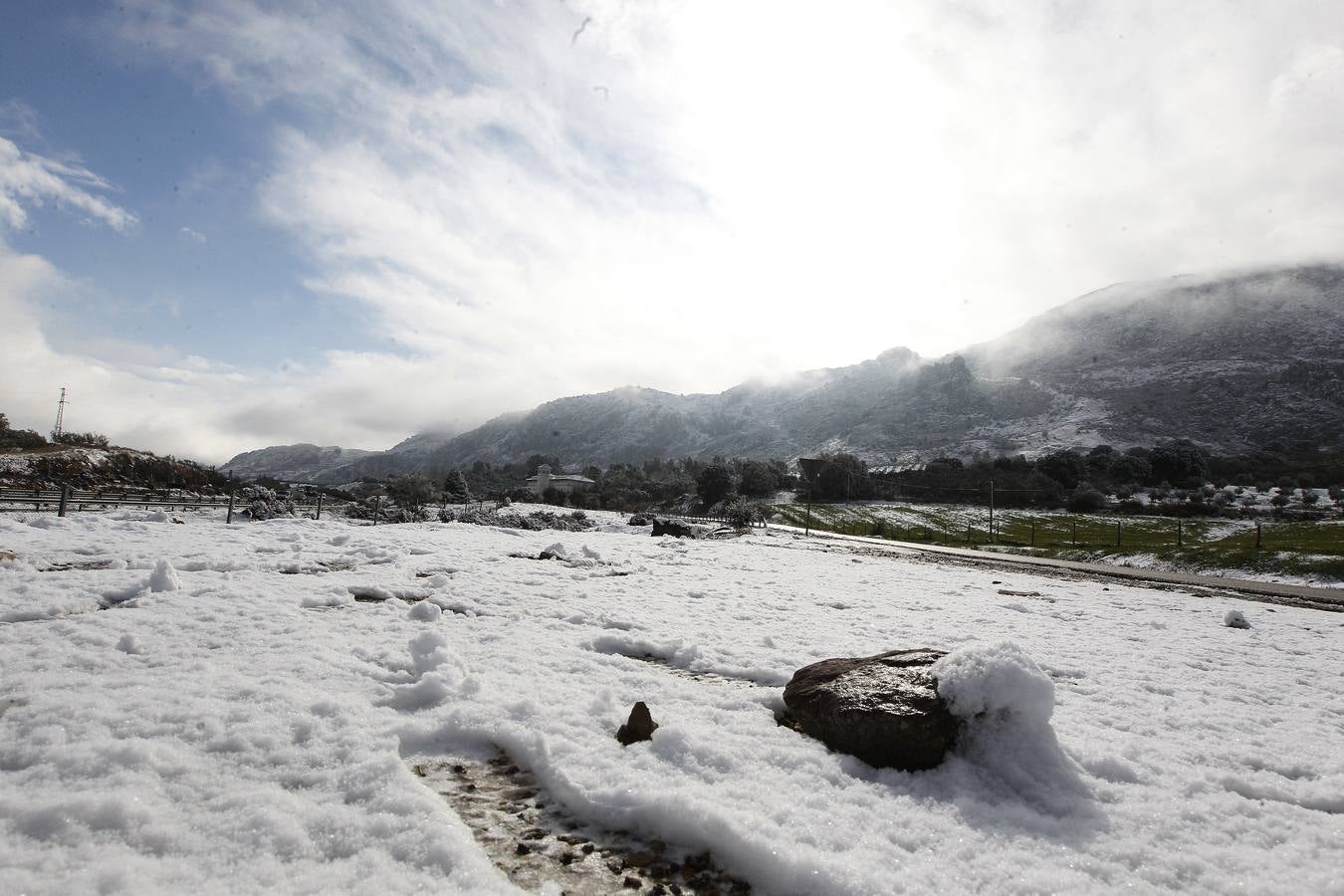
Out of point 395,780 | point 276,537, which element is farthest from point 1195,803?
point 276,537

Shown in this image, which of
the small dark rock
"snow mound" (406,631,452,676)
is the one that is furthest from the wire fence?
the small dark rock

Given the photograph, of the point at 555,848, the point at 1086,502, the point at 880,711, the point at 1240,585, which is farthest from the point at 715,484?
the point at 555,848

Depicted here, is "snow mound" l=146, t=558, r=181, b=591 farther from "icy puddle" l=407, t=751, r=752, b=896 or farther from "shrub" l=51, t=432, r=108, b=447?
"shrub" l=51, t=432, r=108, b=447

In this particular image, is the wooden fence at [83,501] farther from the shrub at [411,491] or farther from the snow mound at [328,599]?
the shrub at [411,491]

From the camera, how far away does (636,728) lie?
16.2ft

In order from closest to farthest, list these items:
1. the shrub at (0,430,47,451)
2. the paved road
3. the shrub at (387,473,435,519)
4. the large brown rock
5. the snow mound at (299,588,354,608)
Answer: the large brown rock → the snow mound at (299,588,354,608) → the paved road → the shrub at (0,430,47,451) → the shrub at (387,473,435,519)

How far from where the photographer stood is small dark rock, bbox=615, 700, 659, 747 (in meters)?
4.89

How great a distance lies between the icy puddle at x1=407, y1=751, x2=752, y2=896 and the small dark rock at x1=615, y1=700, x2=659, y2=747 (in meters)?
0.91

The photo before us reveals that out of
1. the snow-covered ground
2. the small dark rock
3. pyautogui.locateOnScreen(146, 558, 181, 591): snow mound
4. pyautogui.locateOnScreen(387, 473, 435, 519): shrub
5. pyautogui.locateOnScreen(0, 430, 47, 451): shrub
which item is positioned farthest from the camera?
pyautogui.locateOnScreen(387, 473, 435, 519): shrub

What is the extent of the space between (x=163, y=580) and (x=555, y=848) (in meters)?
8.10

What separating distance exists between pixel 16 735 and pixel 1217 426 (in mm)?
192891

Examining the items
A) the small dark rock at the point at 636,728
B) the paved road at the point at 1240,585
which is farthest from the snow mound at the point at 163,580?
the paved road at the point at 1240,585

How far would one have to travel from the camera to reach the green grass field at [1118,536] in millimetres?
24531

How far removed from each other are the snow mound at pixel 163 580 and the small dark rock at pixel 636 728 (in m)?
7.37
